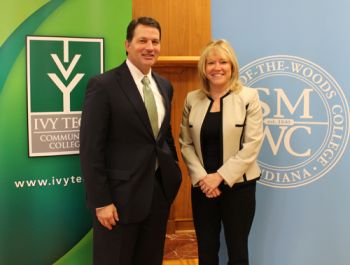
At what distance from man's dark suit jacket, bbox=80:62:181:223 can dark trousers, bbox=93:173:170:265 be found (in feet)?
0.27

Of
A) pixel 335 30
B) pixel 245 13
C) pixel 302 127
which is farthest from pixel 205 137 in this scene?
pixel 335 30

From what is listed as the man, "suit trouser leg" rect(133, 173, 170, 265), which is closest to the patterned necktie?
the man

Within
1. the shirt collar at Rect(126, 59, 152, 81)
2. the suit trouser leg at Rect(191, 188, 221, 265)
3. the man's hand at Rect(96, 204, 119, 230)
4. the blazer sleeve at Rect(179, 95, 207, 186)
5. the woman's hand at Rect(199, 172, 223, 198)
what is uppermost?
the shirt collar at Rect(126, 59, 152, 81)

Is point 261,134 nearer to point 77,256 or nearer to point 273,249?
point 273,249

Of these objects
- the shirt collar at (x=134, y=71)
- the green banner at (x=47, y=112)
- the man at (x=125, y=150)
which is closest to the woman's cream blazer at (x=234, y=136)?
the man at (x=125, y=150)

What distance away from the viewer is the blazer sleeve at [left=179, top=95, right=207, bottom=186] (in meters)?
2.06

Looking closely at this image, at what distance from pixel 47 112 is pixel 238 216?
3.66 feet

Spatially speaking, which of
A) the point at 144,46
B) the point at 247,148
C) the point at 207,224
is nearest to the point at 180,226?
the point at 207,224

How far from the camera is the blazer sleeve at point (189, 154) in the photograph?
2062 millimetres

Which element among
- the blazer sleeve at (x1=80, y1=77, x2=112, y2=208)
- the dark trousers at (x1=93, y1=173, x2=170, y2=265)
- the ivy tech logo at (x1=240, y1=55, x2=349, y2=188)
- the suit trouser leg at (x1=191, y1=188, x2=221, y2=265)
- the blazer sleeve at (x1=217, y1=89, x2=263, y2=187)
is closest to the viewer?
the blazer sleeve at (x1=80, y1=77, x2=112, y2=208)

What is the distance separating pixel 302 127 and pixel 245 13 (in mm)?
747

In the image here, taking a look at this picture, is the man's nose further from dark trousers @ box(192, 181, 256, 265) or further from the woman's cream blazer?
dark trousers @ box(192, 181, 256, 265)

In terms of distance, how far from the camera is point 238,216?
2.08m

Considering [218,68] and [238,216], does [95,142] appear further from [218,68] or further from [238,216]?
[238,216]
